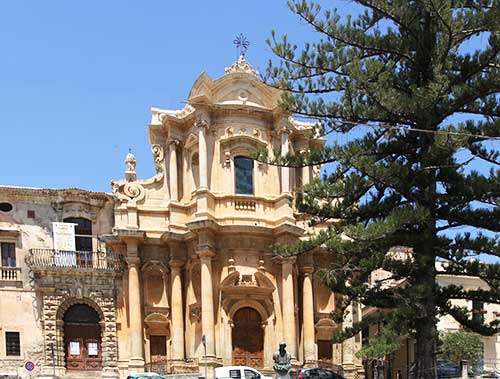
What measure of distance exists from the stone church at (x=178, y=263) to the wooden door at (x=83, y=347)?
0.14 feet

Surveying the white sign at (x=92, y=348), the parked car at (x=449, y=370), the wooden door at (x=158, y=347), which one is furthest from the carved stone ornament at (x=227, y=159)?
the parked car at (x=449, y=370)

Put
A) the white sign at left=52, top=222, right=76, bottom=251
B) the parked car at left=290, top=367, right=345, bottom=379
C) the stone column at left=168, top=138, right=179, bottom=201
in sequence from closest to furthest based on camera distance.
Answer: the parked car at left=290, top=367, right=345, bottom=379
the white sign at left=52, top=222, right=76, bottom=251
the stone column at left=168, top=138, right=179, bottom=201

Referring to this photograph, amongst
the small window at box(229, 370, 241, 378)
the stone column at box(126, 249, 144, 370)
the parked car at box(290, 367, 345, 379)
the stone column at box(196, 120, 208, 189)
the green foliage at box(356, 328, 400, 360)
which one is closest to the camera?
the green foliage at box(356, 328, 400, 360)

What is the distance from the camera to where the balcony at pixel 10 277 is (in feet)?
94.3

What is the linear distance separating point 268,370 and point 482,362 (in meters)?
12.4

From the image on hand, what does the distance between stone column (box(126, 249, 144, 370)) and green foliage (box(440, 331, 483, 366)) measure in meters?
14.5

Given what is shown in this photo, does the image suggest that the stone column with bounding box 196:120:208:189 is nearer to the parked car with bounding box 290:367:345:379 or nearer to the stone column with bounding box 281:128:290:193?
the stone column with bounding box 281:128:290:193

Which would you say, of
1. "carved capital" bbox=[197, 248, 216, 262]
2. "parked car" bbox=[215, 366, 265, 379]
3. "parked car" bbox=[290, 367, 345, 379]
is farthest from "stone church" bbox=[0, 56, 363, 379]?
"parked car" bbox=[290, 367, 345, 379]

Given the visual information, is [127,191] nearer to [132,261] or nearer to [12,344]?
[132,261]

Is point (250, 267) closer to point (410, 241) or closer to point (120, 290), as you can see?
point (120, 290)

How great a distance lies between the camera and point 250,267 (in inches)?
1150

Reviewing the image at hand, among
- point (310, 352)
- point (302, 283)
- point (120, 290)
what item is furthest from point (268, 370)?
point (120, 290)

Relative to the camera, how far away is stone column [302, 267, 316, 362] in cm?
2967

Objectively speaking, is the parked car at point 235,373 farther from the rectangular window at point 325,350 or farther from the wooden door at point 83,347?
the wooden door at point 83,347
